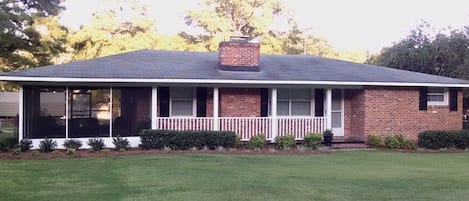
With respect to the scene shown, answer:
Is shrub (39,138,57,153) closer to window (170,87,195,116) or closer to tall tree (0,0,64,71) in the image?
window (170,87,195,116)

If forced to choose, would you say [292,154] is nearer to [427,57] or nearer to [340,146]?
[340,146]

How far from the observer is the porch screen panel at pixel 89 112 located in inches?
605

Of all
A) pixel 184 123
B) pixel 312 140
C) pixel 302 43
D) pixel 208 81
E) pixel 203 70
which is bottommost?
pixel 312 140

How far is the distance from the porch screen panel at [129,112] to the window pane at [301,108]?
17.8 feet

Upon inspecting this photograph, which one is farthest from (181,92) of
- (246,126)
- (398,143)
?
(398,143)

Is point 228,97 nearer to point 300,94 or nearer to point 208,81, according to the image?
point 208,81

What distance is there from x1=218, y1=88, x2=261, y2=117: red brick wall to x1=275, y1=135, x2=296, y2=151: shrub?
200 cm

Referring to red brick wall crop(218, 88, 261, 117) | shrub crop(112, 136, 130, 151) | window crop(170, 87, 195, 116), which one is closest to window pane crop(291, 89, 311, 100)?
red brick wall crop(218, 88, 261, 117)

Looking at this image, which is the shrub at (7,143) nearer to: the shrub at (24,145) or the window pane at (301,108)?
the shrub at (24,145)

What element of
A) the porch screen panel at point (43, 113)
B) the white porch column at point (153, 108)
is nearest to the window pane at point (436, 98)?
the white porch column at point (153, 108)

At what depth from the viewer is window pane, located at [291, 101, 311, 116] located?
18219mm

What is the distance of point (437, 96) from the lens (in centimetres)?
1850

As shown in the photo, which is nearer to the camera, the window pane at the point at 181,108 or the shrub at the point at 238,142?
the shrub at the point at 238,142

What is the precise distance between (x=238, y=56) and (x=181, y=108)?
276cm
